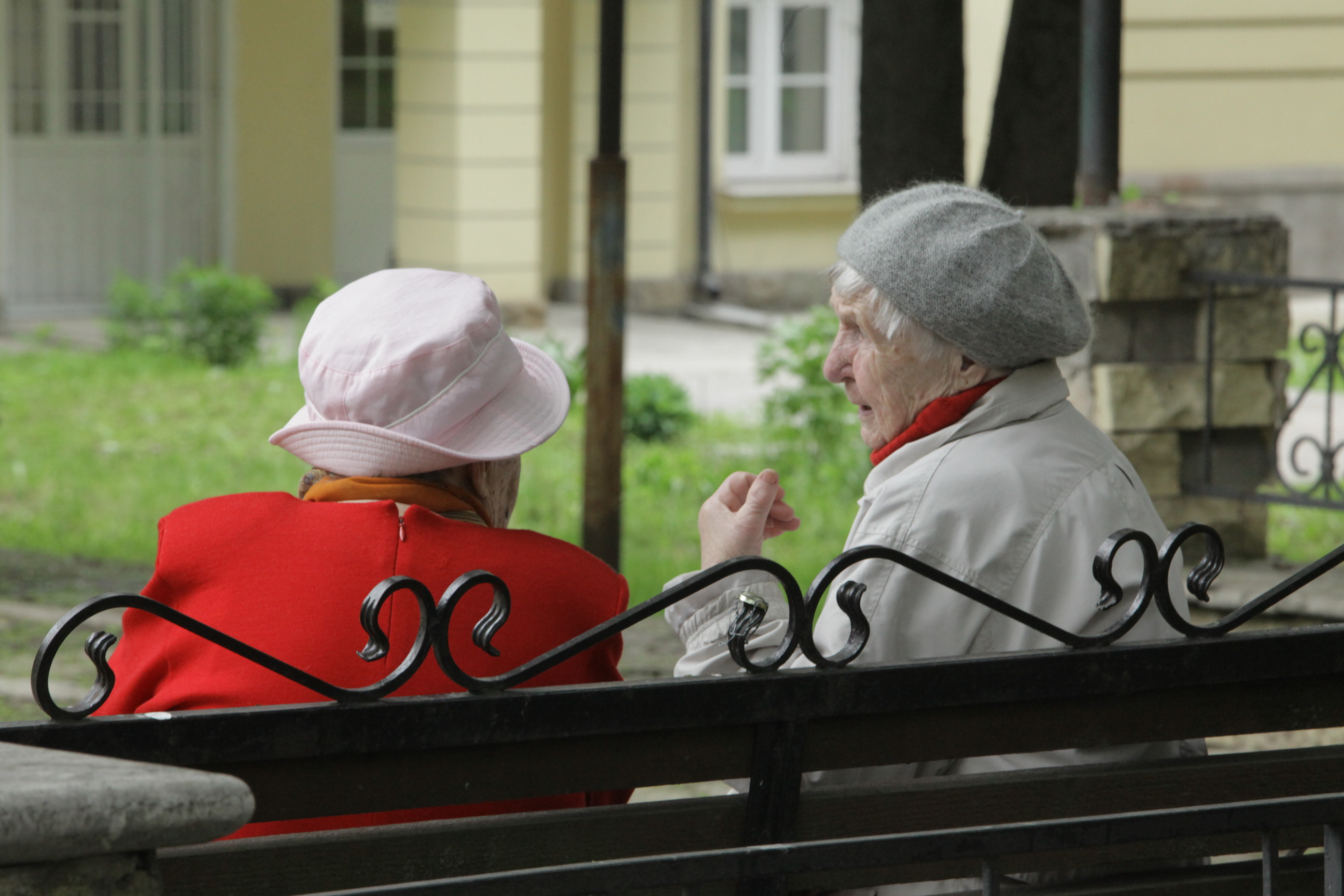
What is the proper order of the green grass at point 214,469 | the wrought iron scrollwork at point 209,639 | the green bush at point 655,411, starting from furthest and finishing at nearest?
the green bush at point 655,411, the green grass at point 214,469, the wrought iron scrollwork at point 209,639

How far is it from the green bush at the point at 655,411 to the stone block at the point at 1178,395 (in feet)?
11.8

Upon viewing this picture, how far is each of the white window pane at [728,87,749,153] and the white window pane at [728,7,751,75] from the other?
0.17 metres

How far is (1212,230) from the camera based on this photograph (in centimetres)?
507

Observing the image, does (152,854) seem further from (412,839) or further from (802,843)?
(802,843)

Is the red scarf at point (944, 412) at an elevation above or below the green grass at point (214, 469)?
above

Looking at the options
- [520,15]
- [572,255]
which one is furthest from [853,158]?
[520,15]

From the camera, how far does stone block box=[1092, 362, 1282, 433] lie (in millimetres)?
5016

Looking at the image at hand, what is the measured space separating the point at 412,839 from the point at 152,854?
0.34m

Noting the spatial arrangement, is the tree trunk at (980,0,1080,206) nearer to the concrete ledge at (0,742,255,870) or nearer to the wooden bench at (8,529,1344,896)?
the wooden bench at (8,529,1344,896)

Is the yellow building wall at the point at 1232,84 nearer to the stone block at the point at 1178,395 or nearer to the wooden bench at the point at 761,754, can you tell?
the stone block at the point at 1178,395

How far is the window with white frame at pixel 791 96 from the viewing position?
50.4 feet

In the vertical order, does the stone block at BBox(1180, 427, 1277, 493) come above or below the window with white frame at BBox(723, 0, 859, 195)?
below

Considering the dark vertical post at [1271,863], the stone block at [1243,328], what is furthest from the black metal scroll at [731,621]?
the stone block at [1243,328]

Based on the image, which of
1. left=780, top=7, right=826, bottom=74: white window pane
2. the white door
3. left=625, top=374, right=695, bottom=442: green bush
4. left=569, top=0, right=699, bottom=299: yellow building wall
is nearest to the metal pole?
left=625, top=374, right=695, bottom=442: green bush
